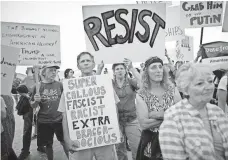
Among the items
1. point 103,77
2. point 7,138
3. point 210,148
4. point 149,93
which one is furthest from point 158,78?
point 7,138

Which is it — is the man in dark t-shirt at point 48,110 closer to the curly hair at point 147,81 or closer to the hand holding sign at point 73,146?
the hand holding sign at point 73,146

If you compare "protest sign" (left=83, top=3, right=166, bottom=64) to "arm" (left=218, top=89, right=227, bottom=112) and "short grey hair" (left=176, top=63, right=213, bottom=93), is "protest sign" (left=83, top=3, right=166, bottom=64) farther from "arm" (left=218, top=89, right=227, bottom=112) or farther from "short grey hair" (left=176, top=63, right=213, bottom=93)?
"short grey hair" (left=176, top=63, right=213, bottom=93)

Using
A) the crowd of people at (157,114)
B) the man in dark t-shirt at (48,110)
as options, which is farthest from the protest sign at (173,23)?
the man in dark t-shirt at (48,110)

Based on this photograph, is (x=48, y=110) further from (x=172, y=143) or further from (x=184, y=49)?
(x=184, y=49)

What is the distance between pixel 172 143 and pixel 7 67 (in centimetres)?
216

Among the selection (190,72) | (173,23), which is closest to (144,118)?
(190,72)

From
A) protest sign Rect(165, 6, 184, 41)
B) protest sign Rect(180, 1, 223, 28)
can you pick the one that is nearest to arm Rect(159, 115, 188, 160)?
protest sign Rect(180, 1, 223, 28)

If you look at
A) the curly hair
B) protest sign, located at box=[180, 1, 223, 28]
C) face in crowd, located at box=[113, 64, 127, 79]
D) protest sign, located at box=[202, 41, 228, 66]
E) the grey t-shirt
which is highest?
protest sign, located at box=[180, 1, 223, 28]

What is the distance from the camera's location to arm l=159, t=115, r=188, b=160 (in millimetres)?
2006

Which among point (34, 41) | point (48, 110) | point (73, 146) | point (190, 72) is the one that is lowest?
point (73, 146)

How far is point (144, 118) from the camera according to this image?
9.07 feet

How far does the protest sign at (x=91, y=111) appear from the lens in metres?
3.08

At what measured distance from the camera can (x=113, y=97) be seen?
321 cm

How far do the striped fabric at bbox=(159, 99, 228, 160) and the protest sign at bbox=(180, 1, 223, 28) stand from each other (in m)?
3.21
